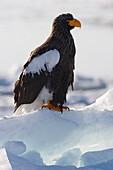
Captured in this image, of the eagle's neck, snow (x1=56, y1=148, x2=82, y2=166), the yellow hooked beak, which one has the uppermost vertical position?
the yellow hooked beak

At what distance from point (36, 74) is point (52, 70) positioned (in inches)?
8.4

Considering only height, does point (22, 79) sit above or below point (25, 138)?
above

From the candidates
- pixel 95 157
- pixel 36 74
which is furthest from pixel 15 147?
pixel 36 74

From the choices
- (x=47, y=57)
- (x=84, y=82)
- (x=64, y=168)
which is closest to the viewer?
(x=64, y=168)

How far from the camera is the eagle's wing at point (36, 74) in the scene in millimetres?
5227

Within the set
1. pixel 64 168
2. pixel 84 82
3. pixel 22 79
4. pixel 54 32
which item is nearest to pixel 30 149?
pixel 64 168

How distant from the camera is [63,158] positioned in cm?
479

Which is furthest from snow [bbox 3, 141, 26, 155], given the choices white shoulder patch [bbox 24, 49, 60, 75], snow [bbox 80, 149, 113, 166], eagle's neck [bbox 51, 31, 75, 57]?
eagle's neck [bbox 51, 31, 75, 57]

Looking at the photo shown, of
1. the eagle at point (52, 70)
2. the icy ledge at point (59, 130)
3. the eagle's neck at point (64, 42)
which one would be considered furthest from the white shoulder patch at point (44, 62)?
the icy ledge at point (59, 130)

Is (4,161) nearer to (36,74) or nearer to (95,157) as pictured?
(95,157)

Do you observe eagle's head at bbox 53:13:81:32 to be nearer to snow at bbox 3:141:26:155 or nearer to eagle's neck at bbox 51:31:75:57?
eagle's neck at bbox 51:31:75:57

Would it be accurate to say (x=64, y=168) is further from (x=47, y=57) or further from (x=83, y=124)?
(x=47, y=57)

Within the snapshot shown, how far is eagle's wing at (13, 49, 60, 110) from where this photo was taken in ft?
17.2

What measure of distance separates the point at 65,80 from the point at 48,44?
1.65ft
